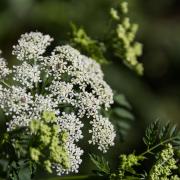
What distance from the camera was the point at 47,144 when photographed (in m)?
3.74

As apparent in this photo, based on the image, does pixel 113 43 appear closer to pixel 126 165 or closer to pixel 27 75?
pixel 27 75

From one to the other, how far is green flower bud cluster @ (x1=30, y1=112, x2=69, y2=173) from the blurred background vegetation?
377cm

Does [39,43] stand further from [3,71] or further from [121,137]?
[121,137]

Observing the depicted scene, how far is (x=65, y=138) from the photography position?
3.89 metres

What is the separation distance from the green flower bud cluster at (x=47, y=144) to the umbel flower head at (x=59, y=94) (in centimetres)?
13

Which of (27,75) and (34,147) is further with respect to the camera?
(27,75)

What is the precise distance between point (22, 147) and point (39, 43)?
1166 mm

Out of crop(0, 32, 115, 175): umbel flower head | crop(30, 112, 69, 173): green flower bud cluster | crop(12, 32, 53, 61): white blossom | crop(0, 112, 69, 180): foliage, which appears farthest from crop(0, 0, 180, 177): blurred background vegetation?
crop(30, 112, 69, 173): green flower bud cluster

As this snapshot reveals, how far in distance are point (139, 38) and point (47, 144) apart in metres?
5.44

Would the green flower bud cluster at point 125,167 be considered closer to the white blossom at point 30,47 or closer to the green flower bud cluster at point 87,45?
the white blossom at point 30,47

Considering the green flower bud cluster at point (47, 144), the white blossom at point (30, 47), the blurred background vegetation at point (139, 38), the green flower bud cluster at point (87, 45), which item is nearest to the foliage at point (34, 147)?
the green flower bud cluster at point (47, 144)

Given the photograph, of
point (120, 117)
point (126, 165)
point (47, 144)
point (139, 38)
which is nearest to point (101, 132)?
point (126, 165)

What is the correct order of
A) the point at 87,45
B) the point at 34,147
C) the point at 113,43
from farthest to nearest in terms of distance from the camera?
the point at 113,43 < the point at 87,45 < the point at 34,147

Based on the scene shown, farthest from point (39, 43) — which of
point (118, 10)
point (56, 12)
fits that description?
point (56, 12)
